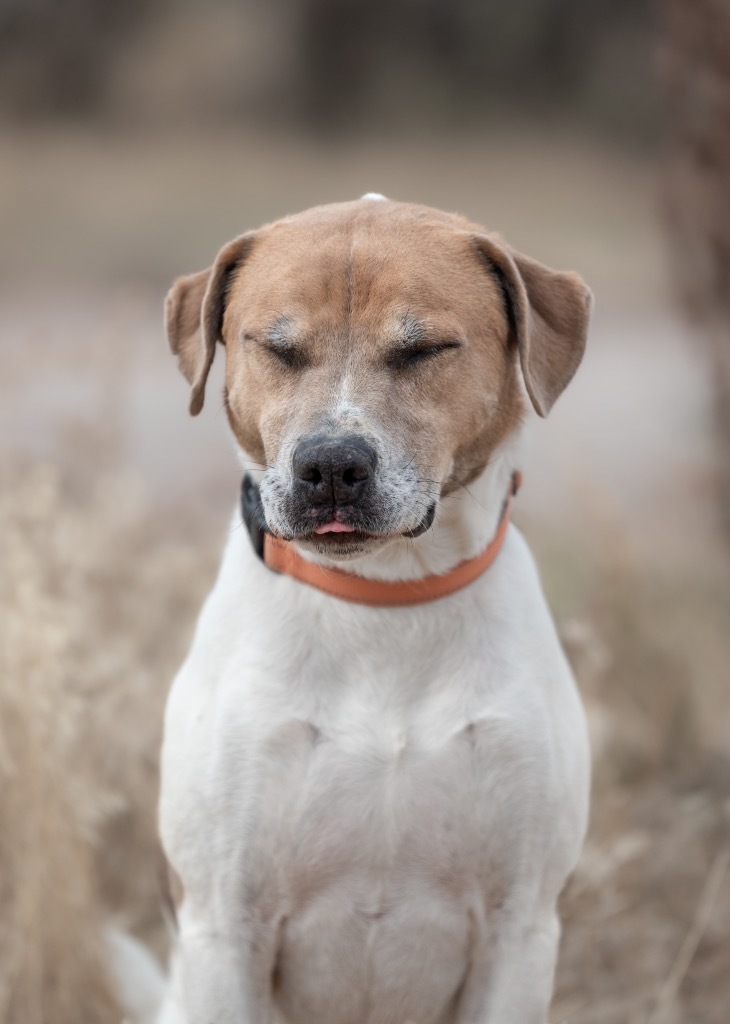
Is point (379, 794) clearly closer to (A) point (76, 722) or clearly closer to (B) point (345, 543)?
(B) point (345, 543)

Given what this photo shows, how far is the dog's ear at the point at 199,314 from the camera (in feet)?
10.2

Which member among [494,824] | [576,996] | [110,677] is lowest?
[576,996]

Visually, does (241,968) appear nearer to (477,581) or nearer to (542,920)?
(542,920)

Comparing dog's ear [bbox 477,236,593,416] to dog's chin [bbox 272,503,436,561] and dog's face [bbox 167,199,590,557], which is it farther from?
dog's chin [bbox 272,503,436,561]

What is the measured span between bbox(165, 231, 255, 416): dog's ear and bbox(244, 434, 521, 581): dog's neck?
480 millimetres

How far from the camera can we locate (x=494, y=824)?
9.47 feet

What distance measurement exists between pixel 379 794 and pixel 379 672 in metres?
0.25

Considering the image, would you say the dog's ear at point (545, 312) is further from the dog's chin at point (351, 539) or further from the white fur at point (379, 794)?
the dog's chin at point (351, 539)

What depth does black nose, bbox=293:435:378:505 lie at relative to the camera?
269 cm

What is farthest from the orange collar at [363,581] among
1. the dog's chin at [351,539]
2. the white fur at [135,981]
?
the white fur at [135,981]

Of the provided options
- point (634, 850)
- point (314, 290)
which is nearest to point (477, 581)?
point (314, 290)

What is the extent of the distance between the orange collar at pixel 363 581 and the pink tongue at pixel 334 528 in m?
0.24

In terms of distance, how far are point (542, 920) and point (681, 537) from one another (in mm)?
4491

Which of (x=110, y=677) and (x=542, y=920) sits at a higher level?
(x=542, y=920)
